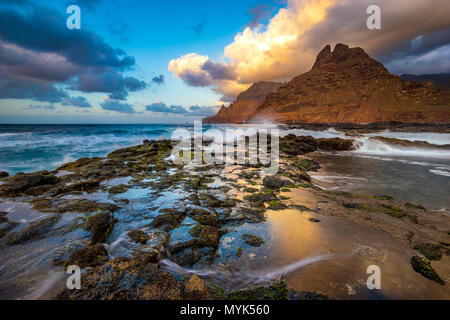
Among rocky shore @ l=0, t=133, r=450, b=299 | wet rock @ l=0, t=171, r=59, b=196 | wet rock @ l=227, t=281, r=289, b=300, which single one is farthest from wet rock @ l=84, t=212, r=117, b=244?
wet rock @ l=0, t=171, r=59, b=196

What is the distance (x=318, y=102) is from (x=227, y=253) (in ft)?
358

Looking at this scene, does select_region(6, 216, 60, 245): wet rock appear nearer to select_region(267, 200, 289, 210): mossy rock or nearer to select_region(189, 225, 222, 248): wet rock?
select_region(189, 225, 222, 248): wet rock

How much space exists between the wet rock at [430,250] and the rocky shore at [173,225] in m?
0.02

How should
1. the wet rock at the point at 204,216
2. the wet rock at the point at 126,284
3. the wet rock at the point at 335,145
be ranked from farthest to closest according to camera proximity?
the wet rock at the point at 335,145, the wet rock at the point at 204,216, the wet rock at the point at 126,284

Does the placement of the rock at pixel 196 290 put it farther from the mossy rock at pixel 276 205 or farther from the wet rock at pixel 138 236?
the mossy rock at pixel 276 205

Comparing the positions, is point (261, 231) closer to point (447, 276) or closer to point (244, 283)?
point (244, 283)

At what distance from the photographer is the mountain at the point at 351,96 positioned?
6644 cm

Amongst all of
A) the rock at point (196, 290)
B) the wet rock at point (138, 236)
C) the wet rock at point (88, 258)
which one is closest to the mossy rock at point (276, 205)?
the rock at point (196, 290)

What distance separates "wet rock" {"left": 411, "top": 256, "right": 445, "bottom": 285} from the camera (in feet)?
8.32

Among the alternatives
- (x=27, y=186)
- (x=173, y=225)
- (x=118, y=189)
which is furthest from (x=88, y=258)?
(x=27, y=186)

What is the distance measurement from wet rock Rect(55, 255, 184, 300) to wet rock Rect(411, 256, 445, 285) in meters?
3.62

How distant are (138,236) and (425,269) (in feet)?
16.3

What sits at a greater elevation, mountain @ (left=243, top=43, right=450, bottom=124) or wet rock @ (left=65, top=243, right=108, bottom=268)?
mountain @ (left=243, top=43, right=450, bottom=124)
